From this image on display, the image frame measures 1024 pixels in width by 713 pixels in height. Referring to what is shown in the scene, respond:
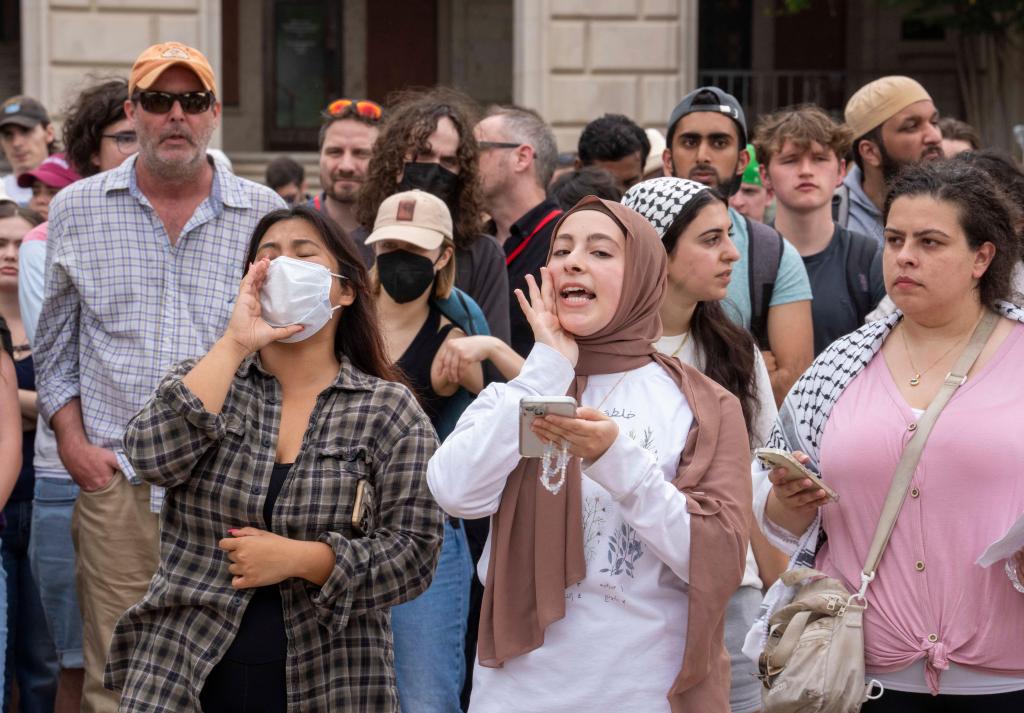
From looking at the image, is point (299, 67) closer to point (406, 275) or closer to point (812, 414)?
point (406, 275)

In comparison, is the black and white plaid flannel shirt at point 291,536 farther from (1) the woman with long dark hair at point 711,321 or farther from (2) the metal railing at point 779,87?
(2) the metal railing at point 779,87

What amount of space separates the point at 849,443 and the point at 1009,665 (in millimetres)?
678

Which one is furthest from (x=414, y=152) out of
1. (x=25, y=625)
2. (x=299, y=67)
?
(x=299, y=67)

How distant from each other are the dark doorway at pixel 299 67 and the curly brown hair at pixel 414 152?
1629 cm

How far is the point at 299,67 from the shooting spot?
22.5 metres

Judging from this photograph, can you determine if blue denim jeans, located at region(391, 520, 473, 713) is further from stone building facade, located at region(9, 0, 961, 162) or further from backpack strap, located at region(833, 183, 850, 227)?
stone building facade, located at region(9, 0, 961, 162)

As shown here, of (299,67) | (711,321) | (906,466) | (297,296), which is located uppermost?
(299,67)

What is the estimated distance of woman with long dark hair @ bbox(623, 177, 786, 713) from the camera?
16.1ft

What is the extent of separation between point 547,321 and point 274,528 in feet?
3.15

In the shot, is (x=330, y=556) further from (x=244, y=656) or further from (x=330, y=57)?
(x=330, y=57)

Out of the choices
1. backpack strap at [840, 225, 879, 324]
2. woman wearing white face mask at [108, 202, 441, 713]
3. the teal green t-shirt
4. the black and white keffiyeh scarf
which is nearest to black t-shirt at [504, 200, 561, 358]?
the teal green t-shirt

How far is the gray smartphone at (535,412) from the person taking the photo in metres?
3.50

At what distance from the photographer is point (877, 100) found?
7.35 m

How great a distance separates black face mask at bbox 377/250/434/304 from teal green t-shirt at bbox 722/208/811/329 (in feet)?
3.60
